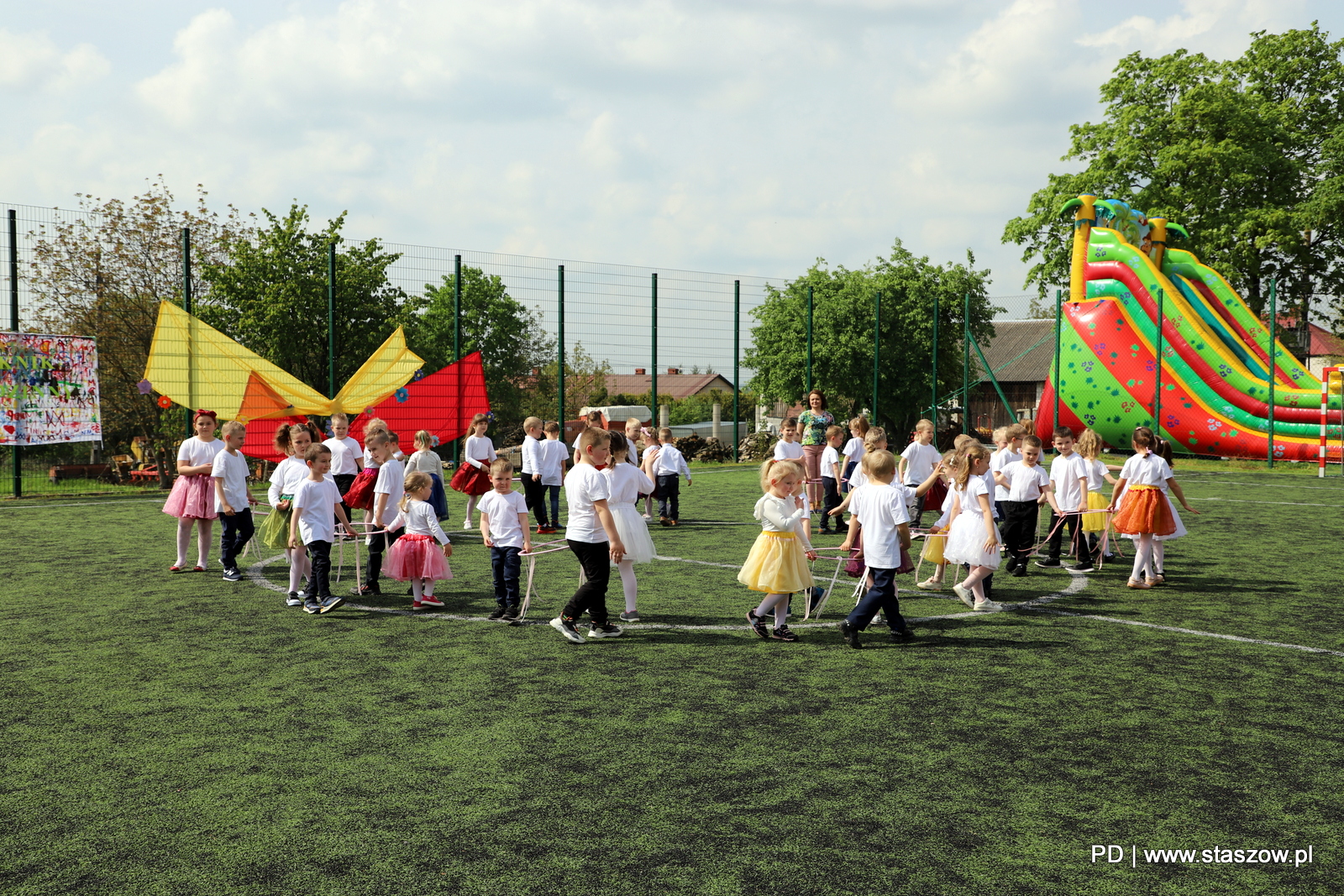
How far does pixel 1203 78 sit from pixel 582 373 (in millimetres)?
36857

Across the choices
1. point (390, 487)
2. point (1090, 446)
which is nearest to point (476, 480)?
point (390, 487)

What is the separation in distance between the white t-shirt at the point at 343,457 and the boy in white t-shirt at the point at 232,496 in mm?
1159

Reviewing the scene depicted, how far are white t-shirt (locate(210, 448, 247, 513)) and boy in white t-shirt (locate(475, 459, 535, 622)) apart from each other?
345cm

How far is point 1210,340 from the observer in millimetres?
26281

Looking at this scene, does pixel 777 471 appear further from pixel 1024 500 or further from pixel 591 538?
pixel 1024 500

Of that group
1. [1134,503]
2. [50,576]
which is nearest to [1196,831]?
[1134,503]

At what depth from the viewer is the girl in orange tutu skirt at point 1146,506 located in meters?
10.1

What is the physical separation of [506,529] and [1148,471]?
6.37 m

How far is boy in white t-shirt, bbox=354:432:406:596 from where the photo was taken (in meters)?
9.59

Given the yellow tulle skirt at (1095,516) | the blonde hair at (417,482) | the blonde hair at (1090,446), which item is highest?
the blonde hair at (1090,446)

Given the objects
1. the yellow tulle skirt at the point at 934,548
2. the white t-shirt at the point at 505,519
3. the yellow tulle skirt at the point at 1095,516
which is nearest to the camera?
the white t-shirt at the point at 505,519

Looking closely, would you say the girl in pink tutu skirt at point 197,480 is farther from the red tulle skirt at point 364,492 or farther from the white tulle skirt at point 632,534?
the white tulle skirt at point 632,534

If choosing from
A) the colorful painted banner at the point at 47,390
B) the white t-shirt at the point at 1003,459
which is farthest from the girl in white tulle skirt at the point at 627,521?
the colorful painted banner at the point at 47,390

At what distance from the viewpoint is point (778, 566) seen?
7629mm
